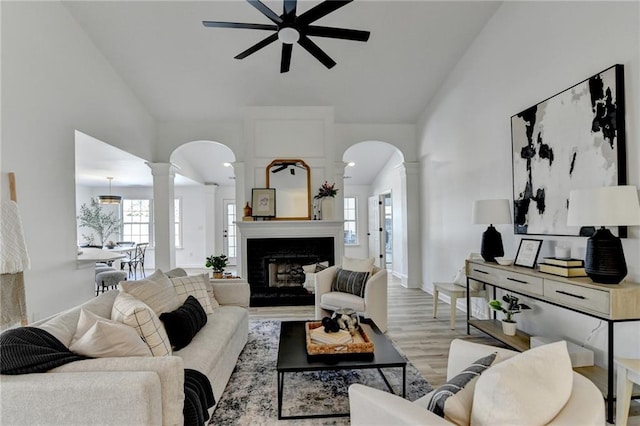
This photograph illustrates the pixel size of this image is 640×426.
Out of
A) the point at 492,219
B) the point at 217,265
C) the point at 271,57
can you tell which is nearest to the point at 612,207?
the point at 492,219

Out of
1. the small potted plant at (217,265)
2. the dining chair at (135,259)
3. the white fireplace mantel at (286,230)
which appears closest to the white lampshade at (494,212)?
the white fireplace mantel at (286,230)

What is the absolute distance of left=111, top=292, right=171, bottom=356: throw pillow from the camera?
1.89m

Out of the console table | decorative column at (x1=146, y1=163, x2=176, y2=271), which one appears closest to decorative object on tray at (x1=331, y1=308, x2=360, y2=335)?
the console table

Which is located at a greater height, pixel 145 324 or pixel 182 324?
pixel 145 324

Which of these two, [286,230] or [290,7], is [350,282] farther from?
[290,7]

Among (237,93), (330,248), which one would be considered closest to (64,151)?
(237,93)

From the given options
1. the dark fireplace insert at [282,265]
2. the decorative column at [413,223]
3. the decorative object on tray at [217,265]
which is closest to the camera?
the decorative object on tray at [217,265]

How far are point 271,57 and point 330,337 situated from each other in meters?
3.75

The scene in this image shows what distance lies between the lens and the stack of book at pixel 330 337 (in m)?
2.48

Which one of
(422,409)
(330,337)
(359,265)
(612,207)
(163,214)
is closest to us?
(422,409)

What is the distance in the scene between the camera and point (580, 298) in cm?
235

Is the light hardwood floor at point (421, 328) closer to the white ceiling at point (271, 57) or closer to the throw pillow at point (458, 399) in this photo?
the throw pillow at point (458, 399)

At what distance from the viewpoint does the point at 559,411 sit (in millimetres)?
1130

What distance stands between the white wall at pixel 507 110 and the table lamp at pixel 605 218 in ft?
1.00
